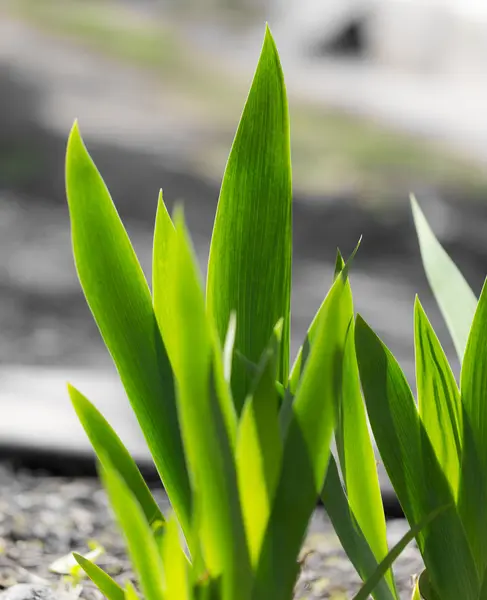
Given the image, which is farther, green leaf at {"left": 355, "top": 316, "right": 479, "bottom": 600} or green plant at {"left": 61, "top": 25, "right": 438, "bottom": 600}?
green leaf at {"left": 355, "top": 316, "right": 479, "bottom": 600}

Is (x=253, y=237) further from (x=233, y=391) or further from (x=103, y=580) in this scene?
(x=103, y=580)

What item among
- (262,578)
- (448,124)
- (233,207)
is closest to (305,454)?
(262,578)

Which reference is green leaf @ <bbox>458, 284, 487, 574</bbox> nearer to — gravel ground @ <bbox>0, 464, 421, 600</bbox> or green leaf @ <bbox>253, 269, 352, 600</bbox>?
green leaf @ <bbox>253, 269, 352, 600</bbox>

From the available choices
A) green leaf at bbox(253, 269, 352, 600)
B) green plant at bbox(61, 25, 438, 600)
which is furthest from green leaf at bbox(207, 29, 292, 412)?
green leaf at bbox(253, 269, 352, 600)

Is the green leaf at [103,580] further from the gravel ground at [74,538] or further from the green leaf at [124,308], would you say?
the gravel ground at [74,538]

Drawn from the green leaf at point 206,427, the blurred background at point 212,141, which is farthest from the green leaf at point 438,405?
the blurred background at point 212,141

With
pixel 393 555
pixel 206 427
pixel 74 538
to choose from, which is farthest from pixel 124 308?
pixel 74 538

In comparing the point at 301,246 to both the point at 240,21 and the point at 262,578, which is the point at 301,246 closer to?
Result: the point at 262,578

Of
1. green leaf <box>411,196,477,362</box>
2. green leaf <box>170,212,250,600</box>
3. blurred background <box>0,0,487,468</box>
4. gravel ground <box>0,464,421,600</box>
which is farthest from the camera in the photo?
blurred background <box>0,0,487,468</box>
